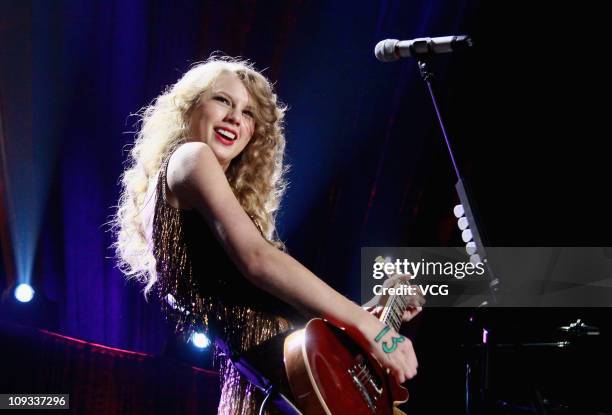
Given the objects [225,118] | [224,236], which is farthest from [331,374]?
[225,118]

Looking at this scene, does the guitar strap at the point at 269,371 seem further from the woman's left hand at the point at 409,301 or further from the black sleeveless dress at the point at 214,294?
the woman's left hand at the point at 409,301

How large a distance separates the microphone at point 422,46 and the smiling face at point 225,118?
43.1 inches

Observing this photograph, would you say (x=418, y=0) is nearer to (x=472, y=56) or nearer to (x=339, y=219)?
(x=472, y=56)

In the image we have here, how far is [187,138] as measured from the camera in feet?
6.30

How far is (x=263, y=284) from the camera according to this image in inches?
55.5

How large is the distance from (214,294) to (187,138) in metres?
0.58

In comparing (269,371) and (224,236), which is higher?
(224,236)

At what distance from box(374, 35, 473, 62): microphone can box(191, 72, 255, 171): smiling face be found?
3.59 feet

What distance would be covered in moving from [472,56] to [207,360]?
324 cm

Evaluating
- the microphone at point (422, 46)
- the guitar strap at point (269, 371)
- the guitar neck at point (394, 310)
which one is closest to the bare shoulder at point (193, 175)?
the guitar strap at point (269, 371)

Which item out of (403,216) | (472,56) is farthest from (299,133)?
(472,56)

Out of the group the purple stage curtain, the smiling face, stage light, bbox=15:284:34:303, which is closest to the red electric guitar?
the smiling face

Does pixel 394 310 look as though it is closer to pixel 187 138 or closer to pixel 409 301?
pixel 409 301

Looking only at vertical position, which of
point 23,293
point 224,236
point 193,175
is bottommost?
point 224,236
